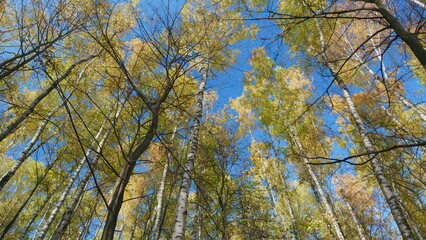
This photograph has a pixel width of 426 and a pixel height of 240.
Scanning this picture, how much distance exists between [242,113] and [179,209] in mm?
10472

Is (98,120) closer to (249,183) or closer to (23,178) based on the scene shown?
(249,183)

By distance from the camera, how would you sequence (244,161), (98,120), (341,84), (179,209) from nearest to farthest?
(179,209) < (341,84) < (244,161) < (98,120)

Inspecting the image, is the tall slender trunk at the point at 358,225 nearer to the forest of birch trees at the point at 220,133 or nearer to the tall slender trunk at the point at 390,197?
the forest of birch trees at the point at 220,133

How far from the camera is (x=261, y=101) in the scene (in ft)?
33.6

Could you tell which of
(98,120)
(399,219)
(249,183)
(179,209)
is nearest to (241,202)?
(249,183)

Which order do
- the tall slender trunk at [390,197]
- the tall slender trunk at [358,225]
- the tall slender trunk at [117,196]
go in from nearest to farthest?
the tall slender trunk at [117,196], the tall slender trunk at [390,197], the tall slender trunk at [358,225]

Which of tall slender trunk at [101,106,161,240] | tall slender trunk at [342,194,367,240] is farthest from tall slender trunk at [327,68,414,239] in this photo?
tall slender trunk at [342,194,367,240]

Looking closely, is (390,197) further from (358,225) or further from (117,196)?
(117,196)

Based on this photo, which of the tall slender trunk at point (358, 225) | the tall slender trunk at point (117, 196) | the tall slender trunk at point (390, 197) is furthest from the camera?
the tall slender trunk at point (358, 225)

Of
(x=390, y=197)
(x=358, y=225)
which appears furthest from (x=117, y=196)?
(x=358, y=225)

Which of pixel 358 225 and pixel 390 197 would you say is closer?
pixel 390 197

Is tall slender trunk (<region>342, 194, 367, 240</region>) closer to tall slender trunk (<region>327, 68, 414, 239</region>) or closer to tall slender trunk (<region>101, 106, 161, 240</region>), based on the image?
tall slender trunk (<region>327, 68, 414, 239</region>)

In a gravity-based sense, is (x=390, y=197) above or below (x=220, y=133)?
below

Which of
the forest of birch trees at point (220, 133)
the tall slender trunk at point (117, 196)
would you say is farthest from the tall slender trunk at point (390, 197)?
the tall slender trunk at point (117, 196)
